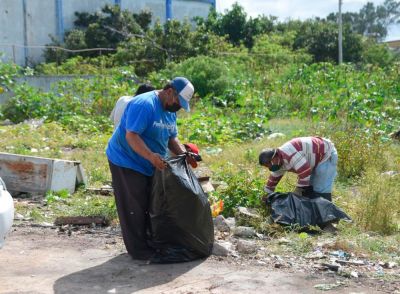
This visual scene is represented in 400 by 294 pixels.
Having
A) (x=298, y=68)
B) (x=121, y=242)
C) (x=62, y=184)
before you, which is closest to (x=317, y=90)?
(x=298, y=68)

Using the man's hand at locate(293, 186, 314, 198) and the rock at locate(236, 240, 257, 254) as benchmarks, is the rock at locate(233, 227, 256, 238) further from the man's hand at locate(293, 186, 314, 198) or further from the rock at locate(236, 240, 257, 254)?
the man's hand at locate(293, 186, 314, 198)

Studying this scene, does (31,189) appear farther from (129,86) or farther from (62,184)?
(129,86)

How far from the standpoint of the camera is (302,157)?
22.2ft

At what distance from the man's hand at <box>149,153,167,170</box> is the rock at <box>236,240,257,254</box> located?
1.10 m

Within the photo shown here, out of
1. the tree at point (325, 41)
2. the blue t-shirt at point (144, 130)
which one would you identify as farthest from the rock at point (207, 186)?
the tree at point (325, 41)

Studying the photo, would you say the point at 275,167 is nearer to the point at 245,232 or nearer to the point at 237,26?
the point at 245,232

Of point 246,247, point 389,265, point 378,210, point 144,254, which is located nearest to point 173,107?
point 144,254

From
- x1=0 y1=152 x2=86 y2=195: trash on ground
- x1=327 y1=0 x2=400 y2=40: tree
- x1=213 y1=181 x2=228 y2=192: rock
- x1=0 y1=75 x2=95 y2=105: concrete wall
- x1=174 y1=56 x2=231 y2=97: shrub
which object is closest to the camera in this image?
x1=213 y1=181 x2=228 y2=192: rock

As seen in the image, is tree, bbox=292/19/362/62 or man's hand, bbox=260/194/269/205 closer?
man's hand, bbox=260/194/269/205

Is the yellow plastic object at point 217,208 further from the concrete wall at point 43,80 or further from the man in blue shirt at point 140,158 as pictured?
the concrete wall at point 43,80

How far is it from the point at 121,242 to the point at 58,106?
10416mm

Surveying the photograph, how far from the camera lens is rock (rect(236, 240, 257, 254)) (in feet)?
19.0

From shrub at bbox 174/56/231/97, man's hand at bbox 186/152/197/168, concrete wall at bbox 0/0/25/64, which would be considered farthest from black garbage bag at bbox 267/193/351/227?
concrete wall at bbox 0/0/25/64

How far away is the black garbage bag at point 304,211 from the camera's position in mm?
6473
